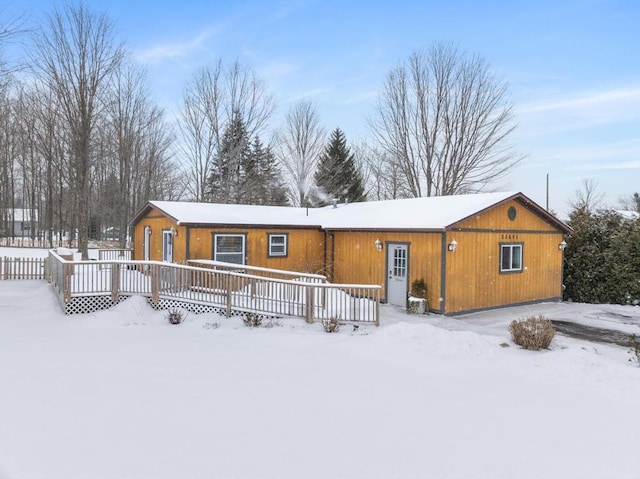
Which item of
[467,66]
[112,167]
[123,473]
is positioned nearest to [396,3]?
[467,66]

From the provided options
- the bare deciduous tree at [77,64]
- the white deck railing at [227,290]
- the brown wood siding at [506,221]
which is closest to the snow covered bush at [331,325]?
the white deck railing at [227,290]

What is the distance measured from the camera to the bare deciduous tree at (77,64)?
69.1 feet

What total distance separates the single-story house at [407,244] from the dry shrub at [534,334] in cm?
332

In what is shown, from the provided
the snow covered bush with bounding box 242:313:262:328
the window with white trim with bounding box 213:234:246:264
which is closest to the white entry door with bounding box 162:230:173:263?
the window with white trim with bounding box 213:234:246:264

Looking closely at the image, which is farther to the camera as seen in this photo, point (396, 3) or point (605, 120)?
point (605, 120)

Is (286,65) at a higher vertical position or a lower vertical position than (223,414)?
higher

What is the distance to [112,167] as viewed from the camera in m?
29.9

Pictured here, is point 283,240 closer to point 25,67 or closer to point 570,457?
point 25,67

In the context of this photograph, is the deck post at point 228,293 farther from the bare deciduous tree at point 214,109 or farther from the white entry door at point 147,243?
the bare deciduous tree at point 214,109

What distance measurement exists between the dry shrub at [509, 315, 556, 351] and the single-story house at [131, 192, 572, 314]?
3.32m

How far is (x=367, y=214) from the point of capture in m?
15.2

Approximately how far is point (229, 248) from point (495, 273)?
27.1ft

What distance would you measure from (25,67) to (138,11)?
579 cm

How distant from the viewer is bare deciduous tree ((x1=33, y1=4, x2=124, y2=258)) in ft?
69.1
